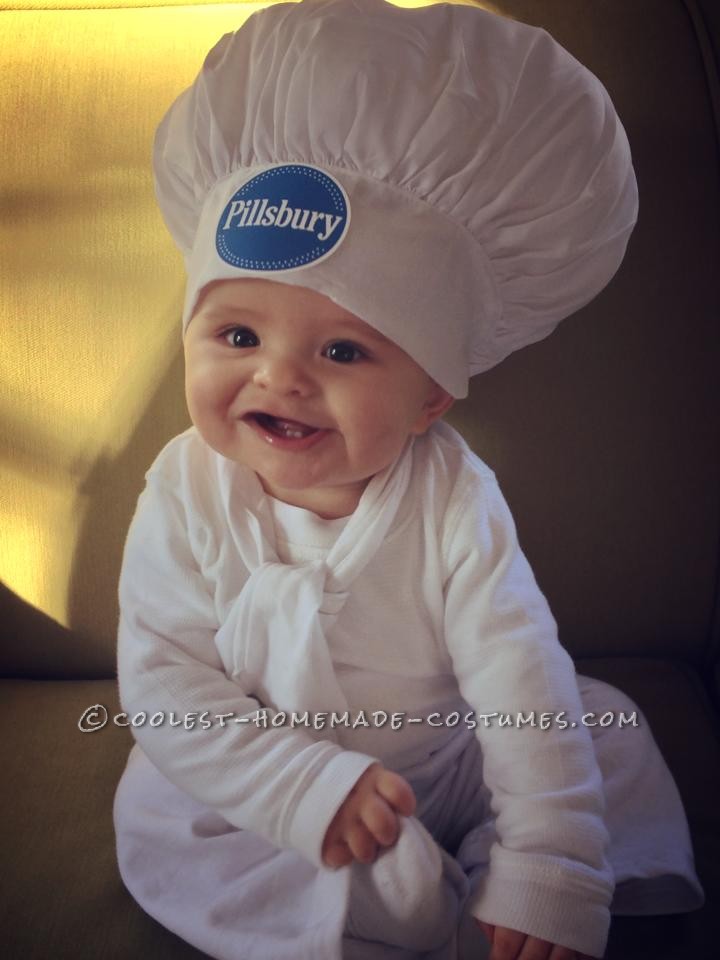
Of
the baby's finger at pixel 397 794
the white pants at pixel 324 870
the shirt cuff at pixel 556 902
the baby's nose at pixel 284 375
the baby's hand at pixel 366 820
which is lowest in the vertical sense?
the white pants at pixel 324 870

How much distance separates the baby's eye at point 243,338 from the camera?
0.52 m

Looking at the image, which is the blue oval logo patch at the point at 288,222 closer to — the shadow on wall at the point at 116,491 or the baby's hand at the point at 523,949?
the shadow on wall at the point at 116,491

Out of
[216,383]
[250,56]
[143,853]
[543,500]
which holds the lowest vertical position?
[143,853]

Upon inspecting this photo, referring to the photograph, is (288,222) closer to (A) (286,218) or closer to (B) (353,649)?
(A) (286,218)

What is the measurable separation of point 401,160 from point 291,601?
0.26 m

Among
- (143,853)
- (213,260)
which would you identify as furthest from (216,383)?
(143,853)

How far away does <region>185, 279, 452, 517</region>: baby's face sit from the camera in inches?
19.9

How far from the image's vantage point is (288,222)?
490mm

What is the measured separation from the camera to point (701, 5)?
70 centimetres

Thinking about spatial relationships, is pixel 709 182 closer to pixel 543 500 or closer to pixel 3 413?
pixel 543 500

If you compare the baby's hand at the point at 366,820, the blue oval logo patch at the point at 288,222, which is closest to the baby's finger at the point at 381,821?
the baby's hand at the point at 366,820

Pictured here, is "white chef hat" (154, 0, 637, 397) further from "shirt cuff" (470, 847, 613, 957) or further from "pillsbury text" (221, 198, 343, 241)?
"shirt cuff" (470, 847, 613, 957)

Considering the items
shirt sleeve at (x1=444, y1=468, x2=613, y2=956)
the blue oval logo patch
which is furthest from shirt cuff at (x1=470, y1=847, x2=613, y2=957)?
the blue oval logo patch

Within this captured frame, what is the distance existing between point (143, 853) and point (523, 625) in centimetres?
27
